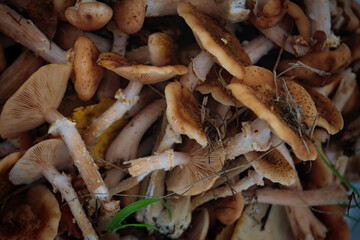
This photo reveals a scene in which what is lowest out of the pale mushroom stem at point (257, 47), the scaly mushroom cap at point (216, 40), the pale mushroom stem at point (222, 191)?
the pale mushroom stem at point (222, 191)

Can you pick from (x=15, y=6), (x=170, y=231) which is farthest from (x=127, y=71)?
(x=170, y=231)

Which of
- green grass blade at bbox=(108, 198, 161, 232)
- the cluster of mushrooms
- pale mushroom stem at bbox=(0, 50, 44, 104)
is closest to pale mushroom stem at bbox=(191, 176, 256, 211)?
the cluster of mushrooms

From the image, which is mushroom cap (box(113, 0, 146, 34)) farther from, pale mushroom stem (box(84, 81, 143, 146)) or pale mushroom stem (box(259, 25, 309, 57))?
pale mushroom stem (box(259, 25, 309, 57))

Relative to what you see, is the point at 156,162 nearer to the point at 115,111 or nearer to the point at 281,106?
the point at 115,111

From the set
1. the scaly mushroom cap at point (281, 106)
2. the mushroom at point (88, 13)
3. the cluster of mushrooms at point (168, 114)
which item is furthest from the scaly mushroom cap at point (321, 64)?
the mushroom at point (88, 13)

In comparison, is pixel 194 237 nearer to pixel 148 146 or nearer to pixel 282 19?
pixel 148 146

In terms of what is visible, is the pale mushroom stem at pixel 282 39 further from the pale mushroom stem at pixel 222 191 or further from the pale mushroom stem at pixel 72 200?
the pale mushroom stem at pixel 72 200

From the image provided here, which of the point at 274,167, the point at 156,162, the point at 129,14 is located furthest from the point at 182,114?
the point at 129,14
